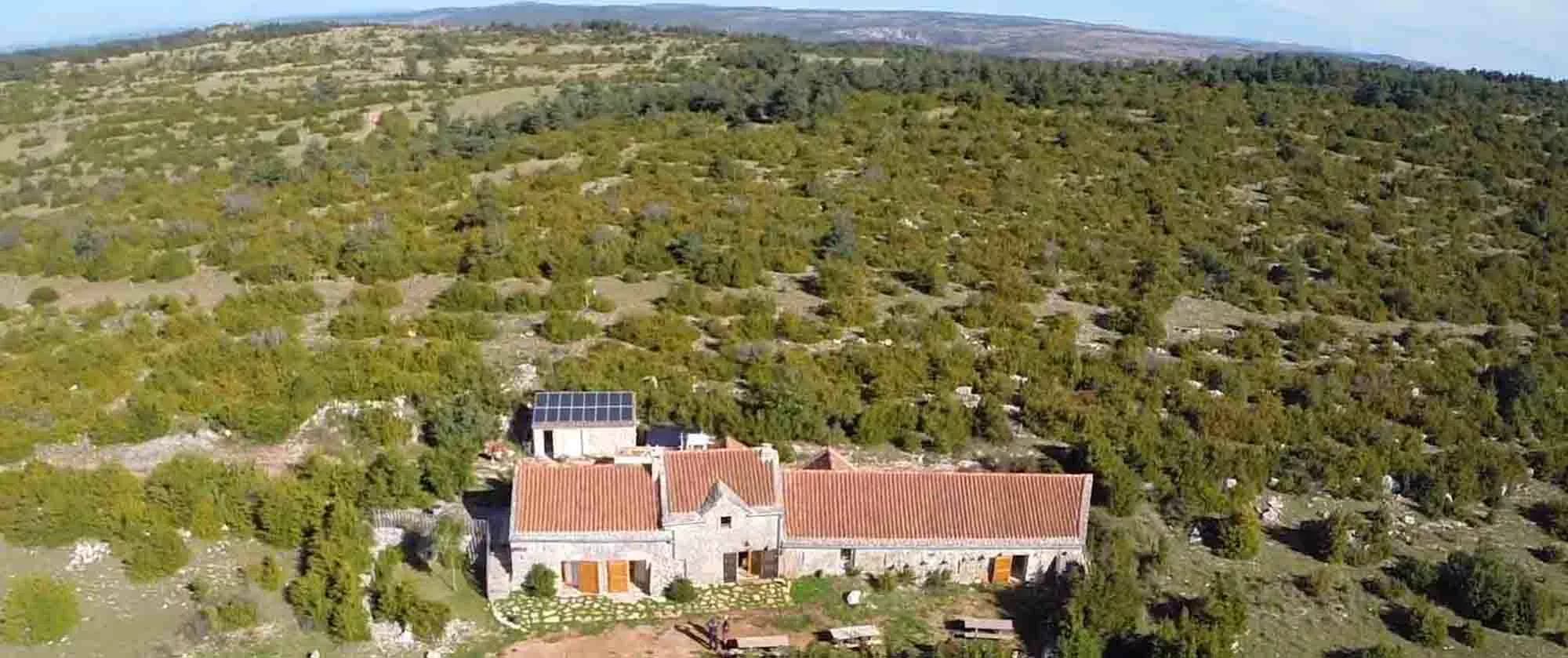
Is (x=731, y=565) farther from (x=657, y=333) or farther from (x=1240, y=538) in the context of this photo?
(x=657, y=333)

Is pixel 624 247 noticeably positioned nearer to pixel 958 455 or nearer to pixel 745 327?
pixel 745 327

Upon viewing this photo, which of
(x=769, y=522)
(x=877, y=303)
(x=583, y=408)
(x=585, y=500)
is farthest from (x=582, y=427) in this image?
(x=877, y=303)

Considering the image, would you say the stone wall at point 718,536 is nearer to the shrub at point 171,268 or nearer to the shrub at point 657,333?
the shrub at point 657,333

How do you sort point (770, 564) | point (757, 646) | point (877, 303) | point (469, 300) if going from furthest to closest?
point (877, 303)
point (469, 300)
point (770, 564)
point (757, 646)

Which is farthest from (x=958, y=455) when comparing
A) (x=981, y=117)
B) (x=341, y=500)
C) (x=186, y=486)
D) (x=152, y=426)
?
(x=981, y=117)

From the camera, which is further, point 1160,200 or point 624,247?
point 1160,200

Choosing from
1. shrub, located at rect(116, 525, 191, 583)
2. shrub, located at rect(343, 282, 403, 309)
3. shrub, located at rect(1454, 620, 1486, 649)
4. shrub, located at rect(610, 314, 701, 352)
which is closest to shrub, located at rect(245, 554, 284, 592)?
shrub, located at rect(116, 525, 191, 583)

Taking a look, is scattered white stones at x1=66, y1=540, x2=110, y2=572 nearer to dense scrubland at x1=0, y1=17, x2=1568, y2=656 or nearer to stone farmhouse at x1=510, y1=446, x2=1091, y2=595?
dense scrubland at x1=0, y1=17, x2=1568, y2=656

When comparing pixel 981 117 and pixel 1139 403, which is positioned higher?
pixel 981 117

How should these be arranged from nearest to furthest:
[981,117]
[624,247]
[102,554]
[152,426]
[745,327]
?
Result: 1. [102,554]
2. [152,426]
3. [745,327]
4. [624,247]
5. [981,117]
